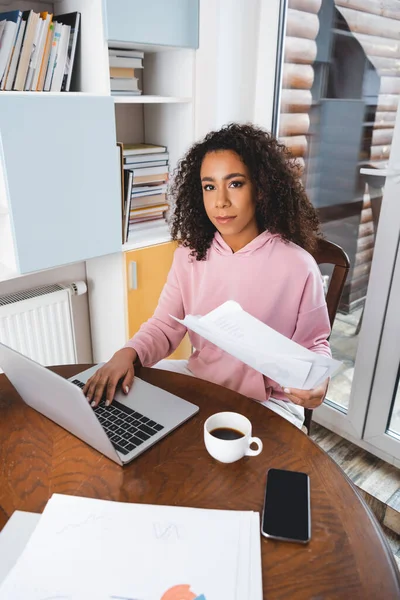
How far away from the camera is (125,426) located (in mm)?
931

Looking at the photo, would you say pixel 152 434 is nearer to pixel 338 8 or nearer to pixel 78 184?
pixel 78 184

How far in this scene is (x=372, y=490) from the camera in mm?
1782

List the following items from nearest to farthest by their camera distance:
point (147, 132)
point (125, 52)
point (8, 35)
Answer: point (8, 35) < point (125, 52) < point (147, 132)

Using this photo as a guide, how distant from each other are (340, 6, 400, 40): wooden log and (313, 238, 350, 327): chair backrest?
0.79m

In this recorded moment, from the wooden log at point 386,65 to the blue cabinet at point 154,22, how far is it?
2.18ft

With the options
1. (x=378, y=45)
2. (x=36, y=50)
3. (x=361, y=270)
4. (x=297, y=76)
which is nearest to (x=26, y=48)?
(x=36, y=50)

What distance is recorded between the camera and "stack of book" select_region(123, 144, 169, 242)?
1.87 m

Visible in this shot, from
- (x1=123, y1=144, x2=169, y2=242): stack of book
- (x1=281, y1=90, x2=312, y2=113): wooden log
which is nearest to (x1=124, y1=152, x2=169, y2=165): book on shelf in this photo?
(x1=123, y1=144, x2=169, y2=242): stack of book

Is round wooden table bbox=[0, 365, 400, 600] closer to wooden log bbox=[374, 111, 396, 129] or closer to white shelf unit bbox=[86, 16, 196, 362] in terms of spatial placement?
white shelf unit bbox=[86, 16, 196, 362]

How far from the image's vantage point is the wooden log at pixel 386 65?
1604 millimetres

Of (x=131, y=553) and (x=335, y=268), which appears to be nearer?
(x=131, y=553)

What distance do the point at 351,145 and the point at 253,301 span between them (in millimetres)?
908

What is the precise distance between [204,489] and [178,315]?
0.70 metres

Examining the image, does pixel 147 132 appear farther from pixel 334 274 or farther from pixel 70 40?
pixel 334 274
